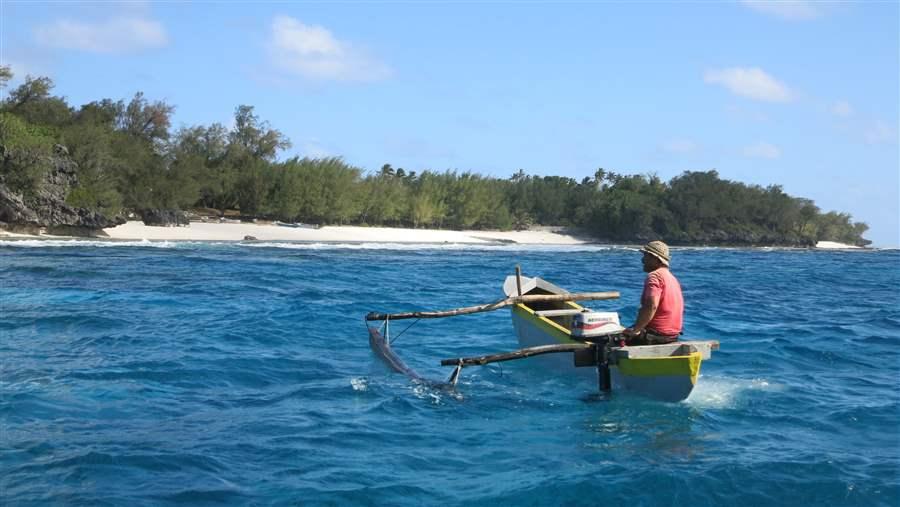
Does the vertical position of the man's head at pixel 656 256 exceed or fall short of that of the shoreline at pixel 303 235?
it exceeds it

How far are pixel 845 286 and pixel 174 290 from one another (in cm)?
2384

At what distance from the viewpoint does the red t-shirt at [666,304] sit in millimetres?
10547

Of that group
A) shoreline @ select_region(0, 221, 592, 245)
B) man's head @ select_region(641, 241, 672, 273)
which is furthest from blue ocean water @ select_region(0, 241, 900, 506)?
shoreline @ select_region(0, 221, 592, 245)

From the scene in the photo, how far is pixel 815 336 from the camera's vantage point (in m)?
17.2

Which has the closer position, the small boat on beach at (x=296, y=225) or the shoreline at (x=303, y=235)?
the shoreline at (x=303, y=235)

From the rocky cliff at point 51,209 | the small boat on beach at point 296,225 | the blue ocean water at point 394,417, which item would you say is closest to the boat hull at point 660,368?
the blue ocean water at point 394,417

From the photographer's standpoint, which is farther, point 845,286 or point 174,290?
point 845,286

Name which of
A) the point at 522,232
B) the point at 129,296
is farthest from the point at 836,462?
the point at 522,232

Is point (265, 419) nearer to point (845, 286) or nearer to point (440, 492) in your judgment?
point (440, 492)

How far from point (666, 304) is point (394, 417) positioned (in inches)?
144

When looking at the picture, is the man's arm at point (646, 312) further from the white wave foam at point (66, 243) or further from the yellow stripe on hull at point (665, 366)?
the white wave foam at point (66, 243)

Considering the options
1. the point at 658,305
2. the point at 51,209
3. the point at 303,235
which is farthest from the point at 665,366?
the point at 303,235

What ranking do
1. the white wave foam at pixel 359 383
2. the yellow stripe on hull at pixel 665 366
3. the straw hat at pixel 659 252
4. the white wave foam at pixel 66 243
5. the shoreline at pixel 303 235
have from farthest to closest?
the shoreline at pixel 303 235 → the white wave foam at pixel 66 243 → the white wave foam at pixel 359 383 → the straw hat at pixel 659 252 → the yellow stripe on hull at pixel 665 366

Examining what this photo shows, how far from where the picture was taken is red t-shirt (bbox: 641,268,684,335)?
1055cm
